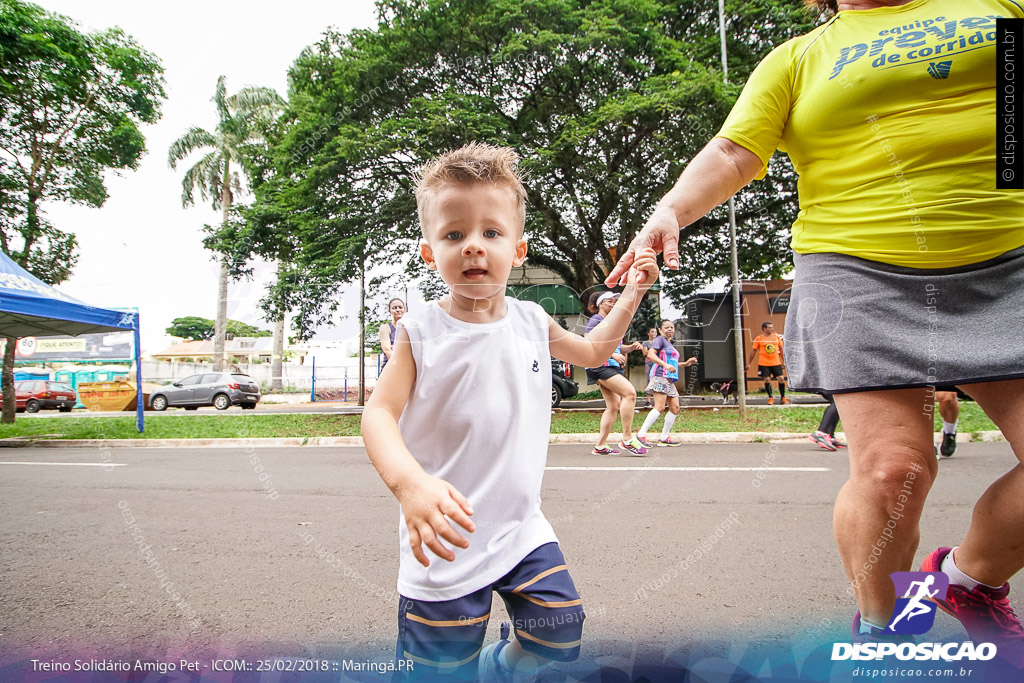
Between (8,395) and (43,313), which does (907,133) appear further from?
(8,395)

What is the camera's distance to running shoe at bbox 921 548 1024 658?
115 centimetres

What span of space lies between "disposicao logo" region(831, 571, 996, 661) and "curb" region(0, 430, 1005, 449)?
5177mm

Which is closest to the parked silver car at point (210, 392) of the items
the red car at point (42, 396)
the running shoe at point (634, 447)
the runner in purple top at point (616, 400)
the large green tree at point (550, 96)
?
the red car at point (42, 396)

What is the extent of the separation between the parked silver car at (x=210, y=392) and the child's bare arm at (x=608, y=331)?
20.0 m

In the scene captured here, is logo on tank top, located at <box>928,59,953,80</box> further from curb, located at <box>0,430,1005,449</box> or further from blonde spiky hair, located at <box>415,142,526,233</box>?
curb, located at <box>0,430,1005,449</box>

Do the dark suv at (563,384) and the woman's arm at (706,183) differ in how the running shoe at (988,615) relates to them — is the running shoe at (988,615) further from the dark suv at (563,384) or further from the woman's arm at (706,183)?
the dark suv at (563,384)

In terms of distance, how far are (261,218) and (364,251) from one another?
34.4 ft

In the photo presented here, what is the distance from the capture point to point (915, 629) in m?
1.15

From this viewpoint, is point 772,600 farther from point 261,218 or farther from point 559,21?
point 261,218

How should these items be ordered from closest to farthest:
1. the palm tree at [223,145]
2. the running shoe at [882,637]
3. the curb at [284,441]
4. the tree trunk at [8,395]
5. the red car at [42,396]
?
the running shoe at [882,637]
the curb at [284,441]
the tree trunk at [8,395]
the palm tree at [223,145]
the red car at [42,396]

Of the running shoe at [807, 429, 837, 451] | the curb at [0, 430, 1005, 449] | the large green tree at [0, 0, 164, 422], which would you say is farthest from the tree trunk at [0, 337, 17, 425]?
the running shoe at [807, 429, 837, 451]

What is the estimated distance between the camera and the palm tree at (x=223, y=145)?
16.8 m

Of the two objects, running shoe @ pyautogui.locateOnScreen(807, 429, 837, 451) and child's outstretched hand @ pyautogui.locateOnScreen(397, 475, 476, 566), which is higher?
child's outstretched hand @ pyautogui.locateOnScreen(397, 475, 476, 566)

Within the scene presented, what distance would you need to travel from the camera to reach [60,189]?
4.28 meters
